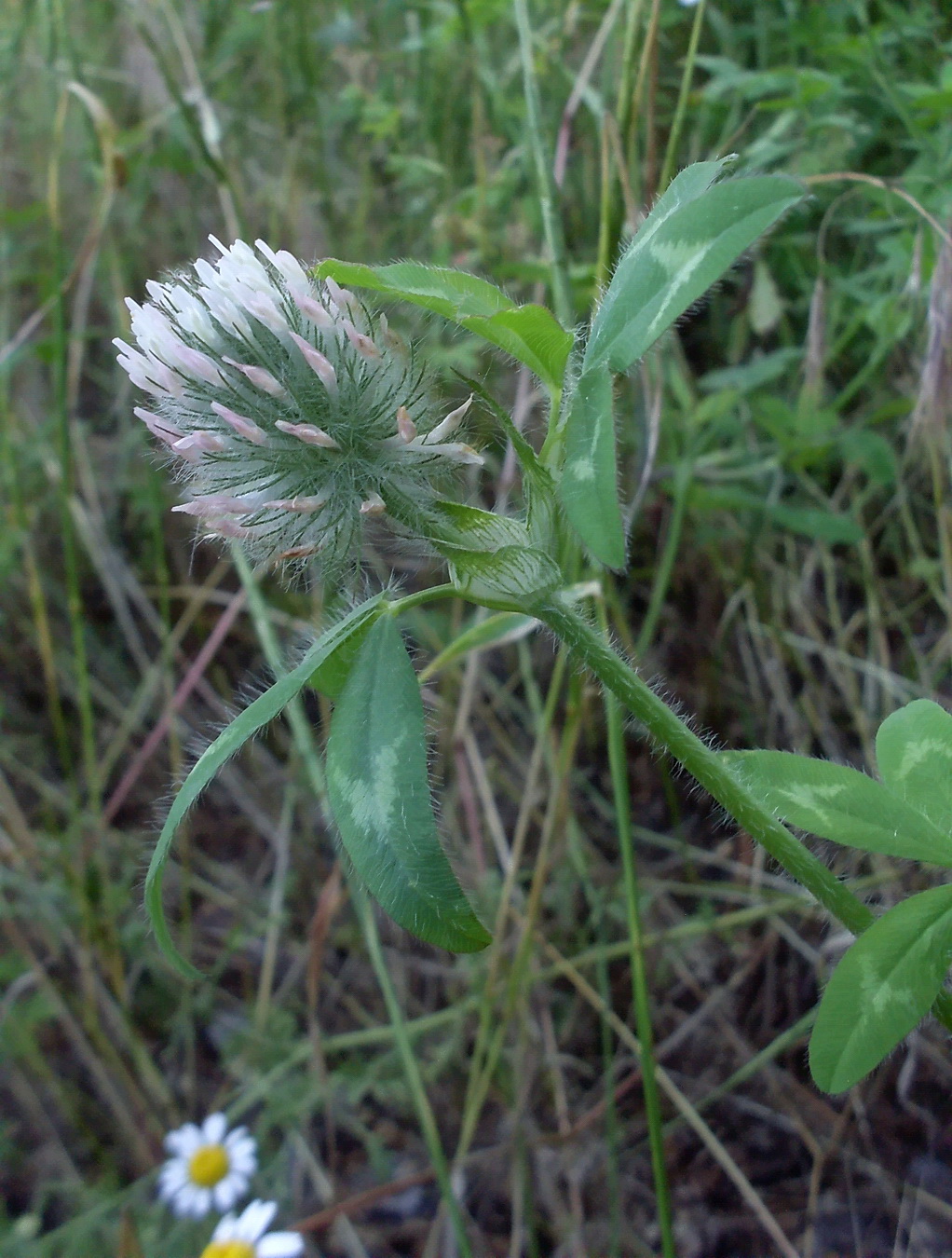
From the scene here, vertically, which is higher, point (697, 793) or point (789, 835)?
point (789, 835)

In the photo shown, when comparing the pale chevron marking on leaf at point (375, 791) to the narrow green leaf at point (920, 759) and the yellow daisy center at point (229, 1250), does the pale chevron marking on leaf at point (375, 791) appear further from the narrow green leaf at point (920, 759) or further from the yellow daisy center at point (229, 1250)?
the yellow daisy center at point (229, 1250)

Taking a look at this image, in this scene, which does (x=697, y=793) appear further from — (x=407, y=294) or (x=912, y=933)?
(x=407, y=294)

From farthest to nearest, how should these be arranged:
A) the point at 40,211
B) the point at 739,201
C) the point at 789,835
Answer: the point at 40,211 < the point at 789,835 < the point at 739,201

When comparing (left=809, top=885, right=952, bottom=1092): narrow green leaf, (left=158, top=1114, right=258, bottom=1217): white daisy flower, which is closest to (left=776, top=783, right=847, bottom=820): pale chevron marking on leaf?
(left=809, top=885, right=952, bottom=1092): narrow green leaf

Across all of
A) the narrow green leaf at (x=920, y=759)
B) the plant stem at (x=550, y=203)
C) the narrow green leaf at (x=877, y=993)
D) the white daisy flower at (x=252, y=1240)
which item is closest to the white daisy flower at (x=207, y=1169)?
the white daisy flower at (x=252, y=1240)

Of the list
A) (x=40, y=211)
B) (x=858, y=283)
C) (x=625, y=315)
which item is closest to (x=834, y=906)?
(x=625, y=315)

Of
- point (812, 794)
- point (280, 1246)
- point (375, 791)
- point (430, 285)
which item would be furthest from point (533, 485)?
point (280, 1246)

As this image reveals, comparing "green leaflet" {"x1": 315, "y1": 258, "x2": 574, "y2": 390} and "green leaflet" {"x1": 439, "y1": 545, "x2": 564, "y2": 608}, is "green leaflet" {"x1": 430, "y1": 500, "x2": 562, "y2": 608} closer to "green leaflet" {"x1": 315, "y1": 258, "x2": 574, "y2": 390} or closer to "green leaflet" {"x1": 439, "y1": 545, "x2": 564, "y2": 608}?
"green leaflet" {"x1": 439, "y1": 545, "x2": 564, "y2": 608}

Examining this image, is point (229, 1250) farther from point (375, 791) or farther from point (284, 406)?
point (284, 406)
